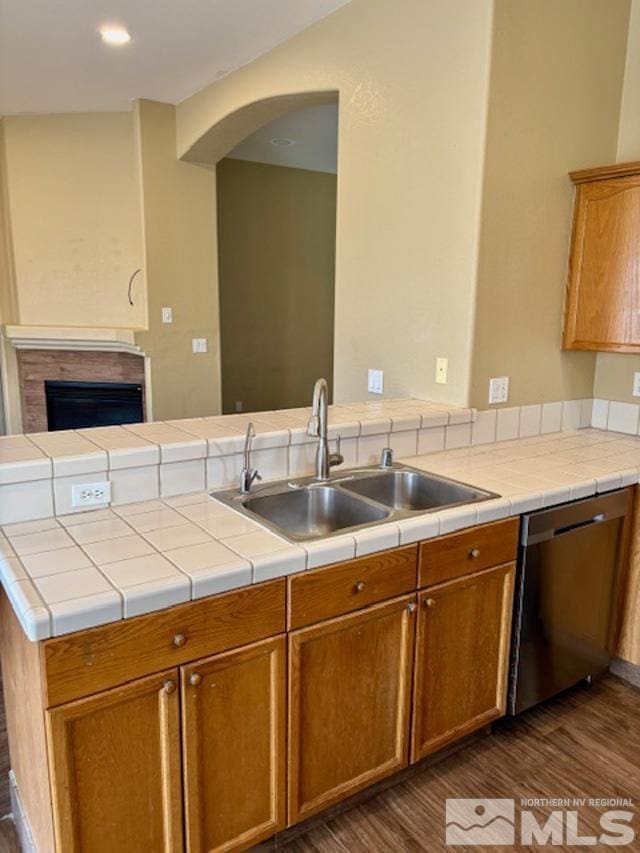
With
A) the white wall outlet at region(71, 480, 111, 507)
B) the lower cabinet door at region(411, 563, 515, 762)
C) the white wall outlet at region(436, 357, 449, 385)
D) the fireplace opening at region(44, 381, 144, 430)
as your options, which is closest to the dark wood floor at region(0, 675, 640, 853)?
the lower cabinet door at region(411, 563, 515, 762)

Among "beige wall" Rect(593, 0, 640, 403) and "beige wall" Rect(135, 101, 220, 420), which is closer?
"beige wall" Rect(593, 0, 640, 403)

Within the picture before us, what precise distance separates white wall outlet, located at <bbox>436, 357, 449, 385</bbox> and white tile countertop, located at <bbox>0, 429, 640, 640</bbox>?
54 cm

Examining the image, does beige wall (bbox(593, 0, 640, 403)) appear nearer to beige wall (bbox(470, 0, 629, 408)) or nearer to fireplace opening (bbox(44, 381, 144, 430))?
beige wall (bbox(470, 0, 629, 408))

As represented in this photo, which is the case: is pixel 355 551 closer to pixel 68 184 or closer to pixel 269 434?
pixel 269 434

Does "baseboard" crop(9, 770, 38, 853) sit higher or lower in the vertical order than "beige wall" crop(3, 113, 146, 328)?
lower

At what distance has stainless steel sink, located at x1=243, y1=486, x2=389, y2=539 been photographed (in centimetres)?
195

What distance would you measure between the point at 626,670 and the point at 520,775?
78 cm

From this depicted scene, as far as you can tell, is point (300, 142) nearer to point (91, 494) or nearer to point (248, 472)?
point (248, 472)

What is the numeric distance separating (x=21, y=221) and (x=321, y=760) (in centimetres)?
465

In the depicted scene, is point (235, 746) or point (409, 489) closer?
point (235, 746)

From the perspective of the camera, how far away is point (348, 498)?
200 centimetres

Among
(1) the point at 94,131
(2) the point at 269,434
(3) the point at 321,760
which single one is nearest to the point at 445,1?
(2) the point at 269,434

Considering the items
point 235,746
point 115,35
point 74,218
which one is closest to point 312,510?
point 235,746

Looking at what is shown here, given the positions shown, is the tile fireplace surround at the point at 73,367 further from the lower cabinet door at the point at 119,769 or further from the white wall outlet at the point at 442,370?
the lower cabinet door at the point at 119,769
